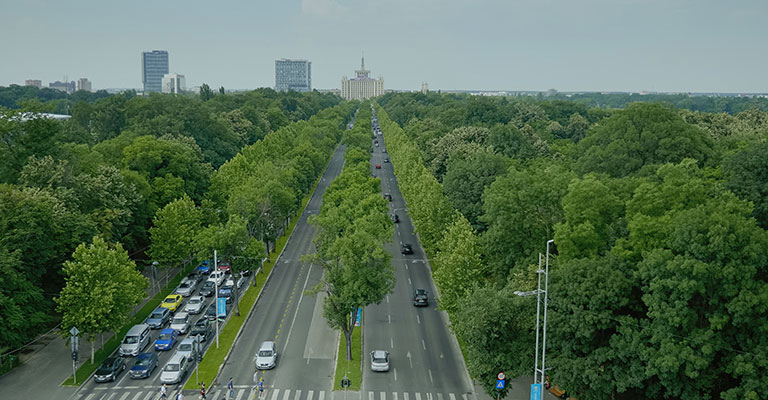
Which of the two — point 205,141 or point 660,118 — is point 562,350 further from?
point 205,141

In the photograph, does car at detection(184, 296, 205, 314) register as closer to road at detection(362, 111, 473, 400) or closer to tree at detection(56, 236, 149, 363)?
tree at detection(56, 236, 149, 363)

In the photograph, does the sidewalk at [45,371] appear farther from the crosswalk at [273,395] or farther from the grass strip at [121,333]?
the crosswalk at [273,395]

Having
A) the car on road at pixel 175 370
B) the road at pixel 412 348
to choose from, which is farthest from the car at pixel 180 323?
the road at pixel 412 348

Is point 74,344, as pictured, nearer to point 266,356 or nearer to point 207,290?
point 266,356

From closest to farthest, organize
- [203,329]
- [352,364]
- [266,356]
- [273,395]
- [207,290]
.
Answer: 1. [273,395]
2. [266,356]
3. [352,364]
4. [203,329]
5. [207,290]

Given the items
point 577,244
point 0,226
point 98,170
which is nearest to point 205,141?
point 98,170

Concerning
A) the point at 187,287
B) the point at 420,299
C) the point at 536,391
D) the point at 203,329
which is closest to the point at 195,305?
the point at 187,287
